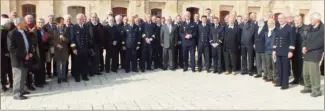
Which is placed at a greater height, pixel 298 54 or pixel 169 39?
pixel 169 39

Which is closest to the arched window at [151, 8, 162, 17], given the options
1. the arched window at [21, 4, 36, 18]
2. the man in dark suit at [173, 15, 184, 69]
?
the arched window at [21, 4, 36, 18]

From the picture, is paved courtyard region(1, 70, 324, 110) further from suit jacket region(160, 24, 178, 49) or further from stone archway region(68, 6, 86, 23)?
stone archway region(68, 6, 86, 23)

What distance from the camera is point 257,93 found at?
814 centimetres

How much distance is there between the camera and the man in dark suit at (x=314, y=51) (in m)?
7.72

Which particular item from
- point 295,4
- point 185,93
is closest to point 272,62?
point 185,93

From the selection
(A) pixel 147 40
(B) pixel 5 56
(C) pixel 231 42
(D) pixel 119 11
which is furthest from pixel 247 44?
(D) pixel 119 11

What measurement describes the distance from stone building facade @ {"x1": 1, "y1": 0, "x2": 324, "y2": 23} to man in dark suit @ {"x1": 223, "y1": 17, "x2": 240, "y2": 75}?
992cm

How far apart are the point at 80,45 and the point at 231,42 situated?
4.39 metres

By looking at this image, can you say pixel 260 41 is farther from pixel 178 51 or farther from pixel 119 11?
pixel 119 11

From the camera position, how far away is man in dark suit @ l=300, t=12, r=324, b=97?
772 centimetres

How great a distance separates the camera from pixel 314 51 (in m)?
7.81

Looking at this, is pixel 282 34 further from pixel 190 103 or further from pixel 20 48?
pixel 20 48

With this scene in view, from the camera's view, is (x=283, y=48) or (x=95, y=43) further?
(x=95, y=43)

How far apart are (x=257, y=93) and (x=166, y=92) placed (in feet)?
6.78
